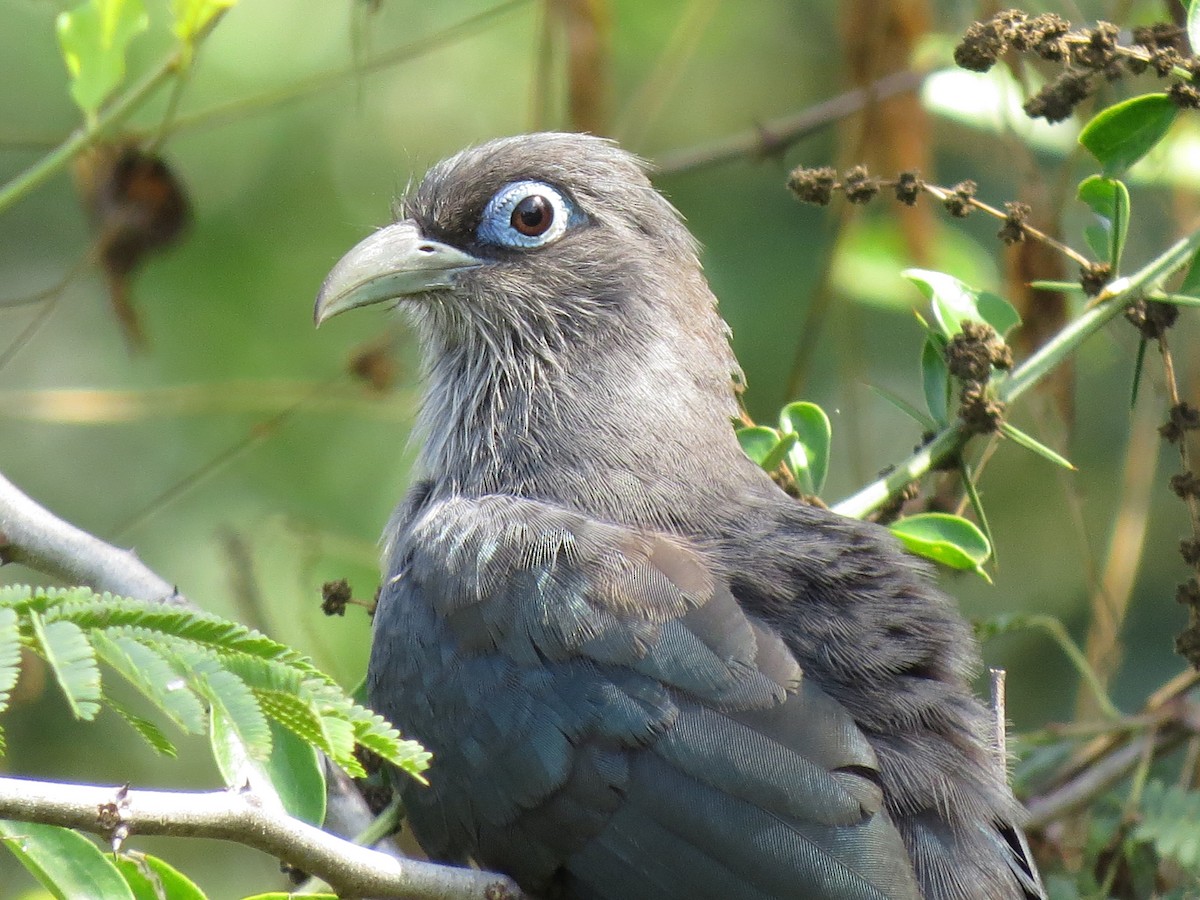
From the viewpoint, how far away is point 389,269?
4.87 metres

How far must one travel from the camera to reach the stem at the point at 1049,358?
4.01 meters

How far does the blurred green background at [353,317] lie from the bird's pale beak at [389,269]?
1.78 meters

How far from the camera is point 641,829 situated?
358 cm

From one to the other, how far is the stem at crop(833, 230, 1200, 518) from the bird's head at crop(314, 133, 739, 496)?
0.81m

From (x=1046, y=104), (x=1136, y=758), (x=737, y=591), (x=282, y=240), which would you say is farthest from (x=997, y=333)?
(x=282, y=240)

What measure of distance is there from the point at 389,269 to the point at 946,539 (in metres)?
1.99

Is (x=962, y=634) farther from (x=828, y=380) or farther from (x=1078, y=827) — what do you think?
(x=828, y=380)

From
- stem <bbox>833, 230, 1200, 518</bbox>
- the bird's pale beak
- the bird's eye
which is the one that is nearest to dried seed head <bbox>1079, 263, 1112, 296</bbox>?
stem <bbox>833, 230, 1200, 518</bbox>

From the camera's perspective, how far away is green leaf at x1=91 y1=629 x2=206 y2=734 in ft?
8.46

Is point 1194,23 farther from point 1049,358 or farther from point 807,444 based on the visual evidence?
point 807,444

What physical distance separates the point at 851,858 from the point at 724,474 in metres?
1.36

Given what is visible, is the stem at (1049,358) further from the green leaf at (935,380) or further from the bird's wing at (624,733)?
the bird's wing at (624,733)

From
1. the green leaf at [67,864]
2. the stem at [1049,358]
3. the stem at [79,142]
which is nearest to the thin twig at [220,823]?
the green leaf at [67,864]

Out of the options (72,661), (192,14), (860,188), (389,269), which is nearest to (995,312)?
(860,188)
